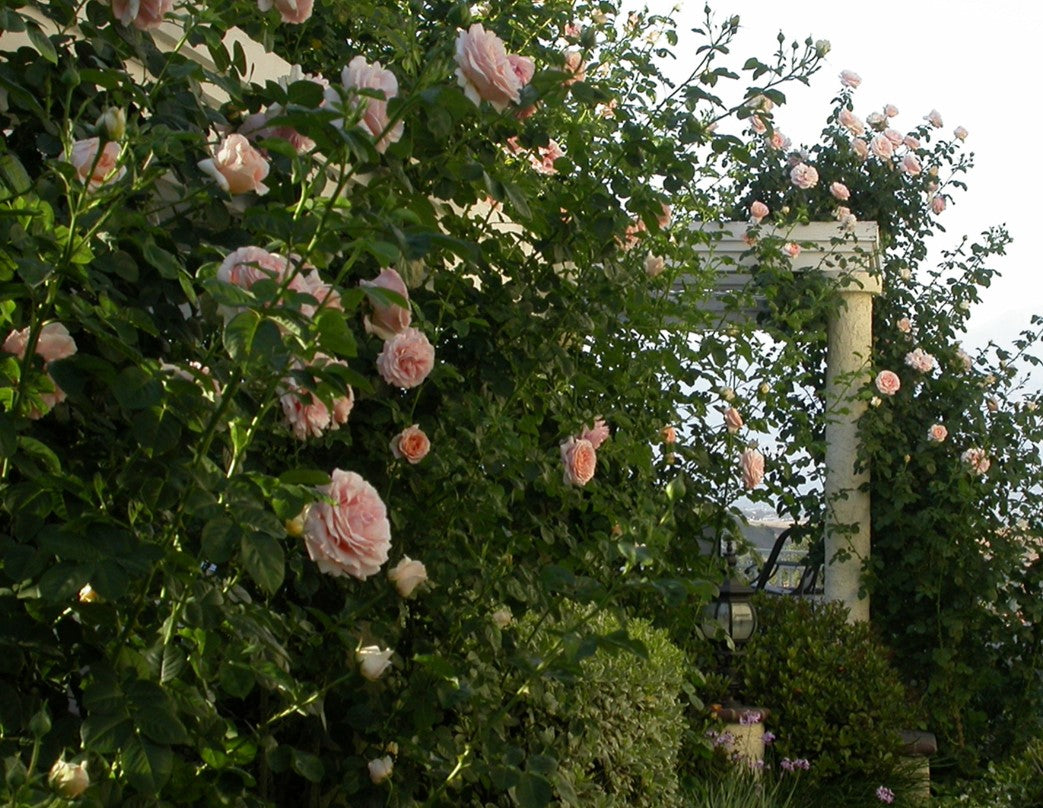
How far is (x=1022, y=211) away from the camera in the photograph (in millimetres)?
6211

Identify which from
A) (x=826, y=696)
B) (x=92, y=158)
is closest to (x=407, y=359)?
(x=92, y=158)

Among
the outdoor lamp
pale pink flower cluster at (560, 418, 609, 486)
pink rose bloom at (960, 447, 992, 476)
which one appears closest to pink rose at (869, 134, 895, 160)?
pink rose bloom at (960, 447, 992, 476)

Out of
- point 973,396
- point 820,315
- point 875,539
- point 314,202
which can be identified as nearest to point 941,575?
point 875,539

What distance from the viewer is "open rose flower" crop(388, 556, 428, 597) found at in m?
1.90

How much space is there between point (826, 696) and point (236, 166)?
376cm

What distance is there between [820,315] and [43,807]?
5.25 m


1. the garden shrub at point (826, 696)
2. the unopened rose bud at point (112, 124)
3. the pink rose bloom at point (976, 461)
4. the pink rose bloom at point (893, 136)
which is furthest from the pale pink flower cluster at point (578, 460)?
the pink rose bloom at point (893, 136)

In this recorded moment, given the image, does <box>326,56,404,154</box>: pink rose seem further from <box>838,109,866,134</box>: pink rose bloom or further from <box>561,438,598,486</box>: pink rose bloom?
<box>838,109,866,134</box>: pink rose bloom

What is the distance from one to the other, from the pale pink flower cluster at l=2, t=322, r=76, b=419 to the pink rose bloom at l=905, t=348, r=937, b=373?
4969mm

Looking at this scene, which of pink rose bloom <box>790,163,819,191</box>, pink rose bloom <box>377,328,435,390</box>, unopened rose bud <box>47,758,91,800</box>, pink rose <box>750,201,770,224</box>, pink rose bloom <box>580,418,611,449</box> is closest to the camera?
unopened rose bud <box>47,758,91,800</box>

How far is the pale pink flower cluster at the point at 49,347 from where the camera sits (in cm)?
136

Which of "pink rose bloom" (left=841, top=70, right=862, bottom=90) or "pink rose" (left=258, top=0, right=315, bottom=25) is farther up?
"pink rose" (left=258, top=0, right=315, bottom=25)

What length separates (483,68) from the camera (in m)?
1.60

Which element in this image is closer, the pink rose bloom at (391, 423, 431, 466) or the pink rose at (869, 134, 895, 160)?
the pink rose bloom at (391, 423, 431, 466)
